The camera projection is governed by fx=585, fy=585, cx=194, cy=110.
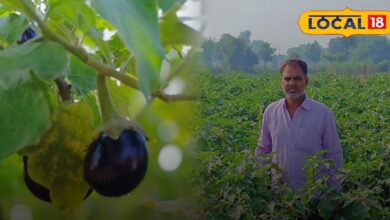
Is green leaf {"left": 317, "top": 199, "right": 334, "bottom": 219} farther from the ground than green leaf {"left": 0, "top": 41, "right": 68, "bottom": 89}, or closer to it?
closer to it

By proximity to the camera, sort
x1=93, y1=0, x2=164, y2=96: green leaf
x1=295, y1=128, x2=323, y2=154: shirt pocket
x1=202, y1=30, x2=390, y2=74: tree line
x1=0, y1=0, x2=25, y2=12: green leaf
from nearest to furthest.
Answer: x1=93, y1=0, x2=164, y2=96: green leaf → x1=0, y1=0, x2=25, y2=12: green leaf → x1=202, y1=30, x2=390, y2=74: tree line → x1=295, y1=128, x2=323, y2=154: shirt pocket

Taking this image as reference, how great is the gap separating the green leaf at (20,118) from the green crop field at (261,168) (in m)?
0.84

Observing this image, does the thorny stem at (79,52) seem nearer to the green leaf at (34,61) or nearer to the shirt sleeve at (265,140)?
the green leaf at (34,61)

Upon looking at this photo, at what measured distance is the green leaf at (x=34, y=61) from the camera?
38 centimetres

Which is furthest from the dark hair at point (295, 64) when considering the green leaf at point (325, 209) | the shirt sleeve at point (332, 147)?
the green leaf at point (325, 209)

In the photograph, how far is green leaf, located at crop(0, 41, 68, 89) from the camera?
1.25 feet

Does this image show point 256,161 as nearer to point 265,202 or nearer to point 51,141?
point 265,202

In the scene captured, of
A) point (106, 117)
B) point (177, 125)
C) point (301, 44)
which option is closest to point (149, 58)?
point (106, 117)

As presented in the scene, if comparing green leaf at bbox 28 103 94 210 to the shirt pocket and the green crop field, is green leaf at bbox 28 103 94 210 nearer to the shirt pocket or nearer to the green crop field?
the green crop field

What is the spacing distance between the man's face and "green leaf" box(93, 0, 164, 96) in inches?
43.9

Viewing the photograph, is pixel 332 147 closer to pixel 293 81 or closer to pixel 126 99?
pixel 293 81

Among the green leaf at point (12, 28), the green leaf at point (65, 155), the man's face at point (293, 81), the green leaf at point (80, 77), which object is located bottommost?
the man's face at point (293, 81)

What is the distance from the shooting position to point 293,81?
1.46 m

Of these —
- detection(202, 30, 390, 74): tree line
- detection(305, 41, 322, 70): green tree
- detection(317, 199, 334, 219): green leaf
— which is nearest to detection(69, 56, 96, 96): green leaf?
detection(202, 30, 390, 74): tree line
